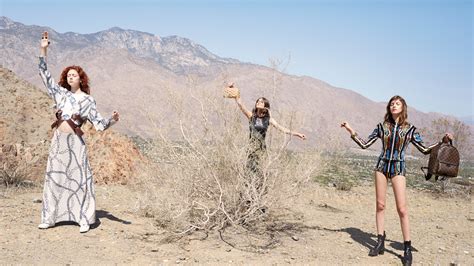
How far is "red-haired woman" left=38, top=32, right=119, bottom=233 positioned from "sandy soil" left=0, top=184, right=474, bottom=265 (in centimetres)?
18

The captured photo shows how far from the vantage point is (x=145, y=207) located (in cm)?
565

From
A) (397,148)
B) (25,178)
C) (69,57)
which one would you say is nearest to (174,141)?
(397,148)

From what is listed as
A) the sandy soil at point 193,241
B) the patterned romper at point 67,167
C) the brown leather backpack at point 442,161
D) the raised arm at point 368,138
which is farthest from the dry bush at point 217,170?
the brown leather backpack at point 442,161

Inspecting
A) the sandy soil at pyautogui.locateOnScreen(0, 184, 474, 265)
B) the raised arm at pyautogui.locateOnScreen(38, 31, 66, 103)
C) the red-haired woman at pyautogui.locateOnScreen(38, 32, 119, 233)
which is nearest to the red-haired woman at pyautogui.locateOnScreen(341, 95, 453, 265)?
the sandy soil at pyautogui.locateOnScreen(0, 184, 474, 265)

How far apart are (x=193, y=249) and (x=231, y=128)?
1.41 m

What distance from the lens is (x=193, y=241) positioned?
4723mm

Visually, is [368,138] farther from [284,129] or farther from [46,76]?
[46,76]

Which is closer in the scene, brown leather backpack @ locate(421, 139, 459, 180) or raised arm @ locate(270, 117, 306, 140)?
brown leather backpack @ locate(421, 139, 459, 180)

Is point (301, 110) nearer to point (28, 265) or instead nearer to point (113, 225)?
point (113, 225)

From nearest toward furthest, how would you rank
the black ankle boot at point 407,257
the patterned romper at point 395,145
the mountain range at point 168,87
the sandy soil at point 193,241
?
the sandy soil at point 193,241 → the black ankle boot at point 407,257 → the patterned romper at point 395,145 → the mountain range at point 168,87

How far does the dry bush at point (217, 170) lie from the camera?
493 cm

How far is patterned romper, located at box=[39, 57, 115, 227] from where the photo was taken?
15.5ft

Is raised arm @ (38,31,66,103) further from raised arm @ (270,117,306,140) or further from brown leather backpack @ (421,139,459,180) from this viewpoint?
brown leather backpack @ (421,139,459,180)

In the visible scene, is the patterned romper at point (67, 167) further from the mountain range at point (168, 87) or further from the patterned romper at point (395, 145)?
the patterned romper at point (395, 145)
